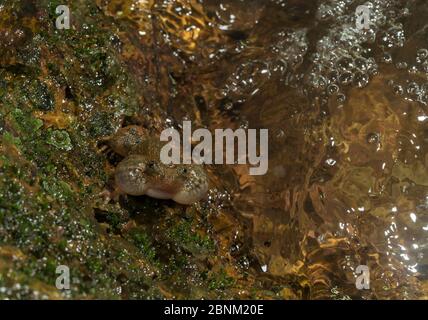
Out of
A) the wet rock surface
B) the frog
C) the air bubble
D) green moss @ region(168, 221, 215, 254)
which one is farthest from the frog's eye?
the air bubble

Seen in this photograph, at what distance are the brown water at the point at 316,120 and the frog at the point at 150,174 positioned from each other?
1.11ft

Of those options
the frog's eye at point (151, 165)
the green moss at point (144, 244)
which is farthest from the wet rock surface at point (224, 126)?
the frog's eye at point (151, 165)

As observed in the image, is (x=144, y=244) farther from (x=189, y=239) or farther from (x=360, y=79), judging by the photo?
(x=360, y=79)

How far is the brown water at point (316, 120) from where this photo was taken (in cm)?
276

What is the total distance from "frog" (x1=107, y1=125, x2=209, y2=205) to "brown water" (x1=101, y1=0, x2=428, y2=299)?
1.11 feet

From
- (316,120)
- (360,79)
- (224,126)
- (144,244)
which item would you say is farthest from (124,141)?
(360,79)

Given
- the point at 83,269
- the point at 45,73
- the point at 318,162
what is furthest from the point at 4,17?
the point at 318,162

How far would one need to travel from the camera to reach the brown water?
276cm

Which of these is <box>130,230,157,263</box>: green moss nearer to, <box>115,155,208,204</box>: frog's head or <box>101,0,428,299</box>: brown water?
<box>115,155,208,204</box>: frog's head

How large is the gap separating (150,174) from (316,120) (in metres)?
1.23

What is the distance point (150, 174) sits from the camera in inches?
97.8

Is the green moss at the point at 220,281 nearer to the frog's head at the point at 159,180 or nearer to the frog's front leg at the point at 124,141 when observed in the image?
the frog's head at the point at 159,180
